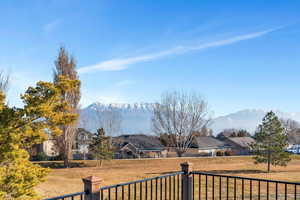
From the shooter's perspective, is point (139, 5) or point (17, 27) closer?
point (139, 5)

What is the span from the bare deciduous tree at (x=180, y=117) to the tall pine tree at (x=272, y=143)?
12736 mm

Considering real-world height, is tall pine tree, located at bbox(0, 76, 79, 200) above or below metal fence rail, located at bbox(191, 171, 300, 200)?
above

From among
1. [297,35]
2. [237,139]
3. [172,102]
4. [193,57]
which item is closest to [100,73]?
[193,57]

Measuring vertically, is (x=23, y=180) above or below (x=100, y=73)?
below

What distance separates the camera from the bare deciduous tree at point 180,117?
3678 cm

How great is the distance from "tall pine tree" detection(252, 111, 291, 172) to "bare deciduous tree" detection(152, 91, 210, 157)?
12.7 m

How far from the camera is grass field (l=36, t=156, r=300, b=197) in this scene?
17.1 metres

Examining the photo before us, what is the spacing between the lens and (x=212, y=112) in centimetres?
4106

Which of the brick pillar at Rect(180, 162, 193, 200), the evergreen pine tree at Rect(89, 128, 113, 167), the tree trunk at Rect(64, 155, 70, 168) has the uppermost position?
the brick pillar at Rect(180, 162, 193, 200)

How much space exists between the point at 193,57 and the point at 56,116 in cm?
2149

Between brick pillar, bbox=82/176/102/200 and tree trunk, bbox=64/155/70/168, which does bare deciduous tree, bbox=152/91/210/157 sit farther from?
brick pillar, bbox=82/176/102/200

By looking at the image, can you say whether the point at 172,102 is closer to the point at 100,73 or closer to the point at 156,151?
the point at 156,151

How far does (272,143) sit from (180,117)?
49.9 ft

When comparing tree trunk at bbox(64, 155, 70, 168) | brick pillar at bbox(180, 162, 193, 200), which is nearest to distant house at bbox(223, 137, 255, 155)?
tree trunk at bbox(64, 155, 70, 168)
